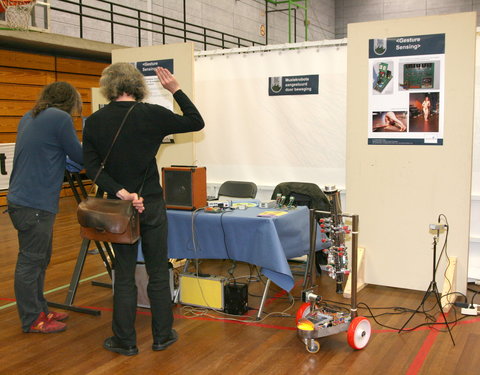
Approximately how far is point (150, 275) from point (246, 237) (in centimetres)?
72

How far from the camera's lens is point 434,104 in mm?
3754

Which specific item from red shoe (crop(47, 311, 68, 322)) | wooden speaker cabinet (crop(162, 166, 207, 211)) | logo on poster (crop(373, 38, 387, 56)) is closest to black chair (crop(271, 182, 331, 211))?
wooden speaker cabinet (crop(162, 166, 207, 211))

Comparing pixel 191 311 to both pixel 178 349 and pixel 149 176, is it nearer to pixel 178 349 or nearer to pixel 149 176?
pixel 178 349

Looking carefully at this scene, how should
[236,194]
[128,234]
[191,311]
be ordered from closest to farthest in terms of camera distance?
[128,234] → [191,311] → [236,194]

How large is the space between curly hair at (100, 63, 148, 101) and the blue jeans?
0.81 metres

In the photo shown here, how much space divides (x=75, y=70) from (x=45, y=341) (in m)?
7.51

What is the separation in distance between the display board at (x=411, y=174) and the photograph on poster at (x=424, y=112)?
0.21 ft

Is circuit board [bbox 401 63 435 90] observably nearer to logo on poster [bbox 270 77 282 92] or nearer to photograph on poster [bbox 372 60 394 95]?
photograph on poster [bbox 372 60 394 95]

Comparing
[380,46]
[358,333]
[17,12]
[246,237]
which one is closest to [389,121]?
[380,46]

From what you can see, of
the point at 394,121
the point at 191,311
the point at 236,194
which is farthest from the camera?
the point at 236,194

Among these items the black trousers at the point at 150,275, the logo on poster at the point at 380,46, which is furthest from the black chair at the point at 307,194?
the black trousers at the point at 150,275

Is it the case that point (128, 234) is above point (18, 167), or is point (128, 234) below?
below

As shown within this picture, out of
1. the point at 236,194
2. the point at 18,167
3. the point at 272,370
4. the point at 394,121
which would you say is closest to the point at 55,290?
the point at 18,167

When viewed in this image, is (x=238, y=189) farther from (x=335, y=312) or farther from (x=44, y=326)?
(x=44, y=326)
